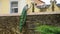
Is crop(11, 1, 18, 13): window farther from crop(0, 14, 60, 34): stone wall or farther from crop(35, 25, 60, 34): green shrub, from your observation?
crop(35, 25, 60, 34): green shrub

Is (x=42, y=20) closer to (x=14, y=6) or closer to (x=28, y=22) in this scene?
(x=28, y=22)

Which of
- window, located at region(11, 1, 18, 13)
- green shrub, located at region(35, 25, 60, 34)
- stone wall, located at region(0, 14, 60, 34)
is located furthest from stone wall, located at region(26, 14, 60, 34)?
green shrub, located at region(35, 25, 60, 34)

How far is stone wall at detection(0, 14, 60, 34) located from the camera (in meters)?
6.14

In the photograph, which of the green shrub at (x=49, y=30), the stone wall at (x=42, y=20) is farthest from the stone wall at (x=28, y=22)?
the green shrub at (x=49, y=30)

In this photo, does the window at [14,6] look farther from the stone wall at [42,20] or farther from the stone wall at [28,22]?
the stone wall at [42,20]

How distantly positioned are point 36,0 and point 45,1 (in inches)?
15.1

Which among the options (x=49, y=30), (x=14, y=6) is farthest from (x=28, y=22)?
(x=49, y=30)

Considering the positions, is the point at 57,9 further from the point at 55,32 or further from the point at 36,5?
the point at 55,32

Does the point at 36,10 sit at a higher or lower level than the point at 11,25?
higher

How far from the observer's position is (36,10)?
6.86 meters

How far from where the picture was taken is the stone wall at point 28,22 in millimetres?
6141

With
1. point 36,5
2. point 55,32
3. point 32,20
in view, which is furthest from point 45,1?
point 55,32

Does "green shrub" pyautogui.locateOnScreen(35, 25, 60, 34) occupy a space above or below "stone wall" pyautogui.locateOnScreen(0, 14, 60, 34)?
above

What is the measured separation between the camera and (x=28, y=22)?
6.32 meters
